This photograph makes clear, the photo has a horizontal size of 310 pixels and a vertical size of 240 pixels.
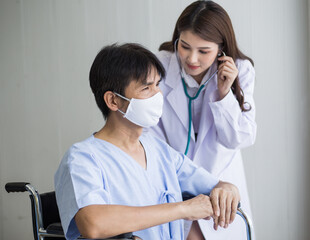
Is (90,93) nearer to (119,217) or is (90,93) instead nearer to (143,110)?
(143,110)

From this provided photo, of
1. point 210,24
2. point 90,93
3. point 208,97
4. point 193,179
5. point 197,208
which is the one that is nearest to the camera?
point 197,208

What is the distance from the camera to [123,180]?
1.32 metres

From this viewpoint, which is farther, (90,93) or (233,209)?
(90,93)

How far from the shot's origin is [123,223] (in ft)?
3.76

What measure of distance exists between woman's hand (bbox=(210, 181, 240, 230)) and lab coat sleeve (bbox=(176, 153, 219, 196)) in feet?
0.29

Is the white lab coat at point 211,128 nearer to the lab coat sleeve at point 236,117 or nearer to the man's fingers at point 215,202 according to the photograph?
the lab coat sleeve at point 236,117

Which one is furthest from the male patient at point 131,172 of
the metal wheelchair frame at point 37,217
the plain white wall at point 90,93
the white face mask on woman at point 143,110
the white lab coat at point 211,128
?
the plain white wall at point 90,93

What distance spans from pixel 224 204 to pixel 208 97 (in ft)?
1.72

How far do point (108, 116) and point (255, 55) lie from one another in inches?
55.4

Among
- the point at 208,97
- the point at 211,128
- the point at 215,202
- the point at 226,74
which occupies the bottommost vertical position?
the point at 215,202

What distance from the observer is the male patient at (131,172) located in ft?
3.85

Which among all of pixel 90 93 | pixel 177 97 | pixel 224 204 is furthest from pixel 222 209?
pixel 90 93

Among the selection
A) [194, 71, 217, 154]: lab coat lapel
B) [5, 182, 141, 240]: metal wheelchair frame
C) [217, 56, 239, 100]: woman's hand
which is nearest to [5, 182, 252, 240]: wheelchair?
[5, 182, 141, 240]: metal wheelchair frame

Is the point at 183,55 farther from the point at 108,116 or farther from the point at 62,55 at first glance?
the point at 62,55
